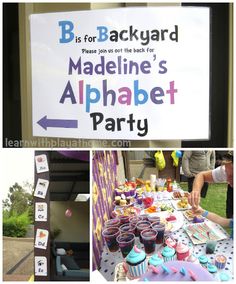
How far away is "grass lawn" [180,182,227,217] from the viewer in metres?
1.25

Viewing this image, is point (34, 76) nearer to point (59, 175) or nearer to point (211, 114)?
point (59, 175)

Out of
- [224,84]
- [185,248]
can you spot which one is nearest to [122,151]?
[185,248]

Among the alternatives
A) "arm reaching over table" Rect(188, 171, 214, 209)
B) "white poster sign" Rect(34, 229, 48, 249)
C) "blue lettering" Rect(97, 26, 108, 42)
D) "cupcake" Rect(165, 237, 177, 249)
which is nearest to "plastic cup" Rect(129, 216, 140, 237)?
"cupcake" Rect(165, 237, 177, 249)

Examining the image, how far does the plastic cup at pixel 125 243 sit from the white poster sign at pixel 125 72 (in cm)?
40

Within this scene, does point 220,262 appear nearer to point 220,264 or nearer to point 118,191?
point 220,264

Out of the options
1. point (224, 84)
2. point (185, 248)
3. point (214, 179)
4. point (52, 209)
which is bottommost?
point (185, 248)

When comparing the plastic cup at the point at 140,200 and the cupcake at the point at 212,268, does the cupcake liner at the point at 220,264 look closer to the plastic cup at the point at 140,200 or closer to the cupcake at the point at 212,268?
the cupcake at the point at 212,268

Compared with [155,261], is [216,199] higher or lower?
higher

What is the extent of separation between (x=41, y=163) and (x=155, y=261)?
20.4 inches

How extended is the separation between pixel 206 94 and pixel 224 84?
128 mm

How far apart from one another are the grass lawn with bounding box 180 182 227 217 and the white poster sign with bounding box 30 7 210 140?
0.28 metres

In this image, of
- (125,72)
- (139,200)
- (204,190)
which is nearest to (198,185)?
(204,190)

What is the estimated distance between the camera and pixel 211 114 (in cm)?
153

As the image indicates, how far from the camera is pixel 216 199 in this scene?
1271 mm
